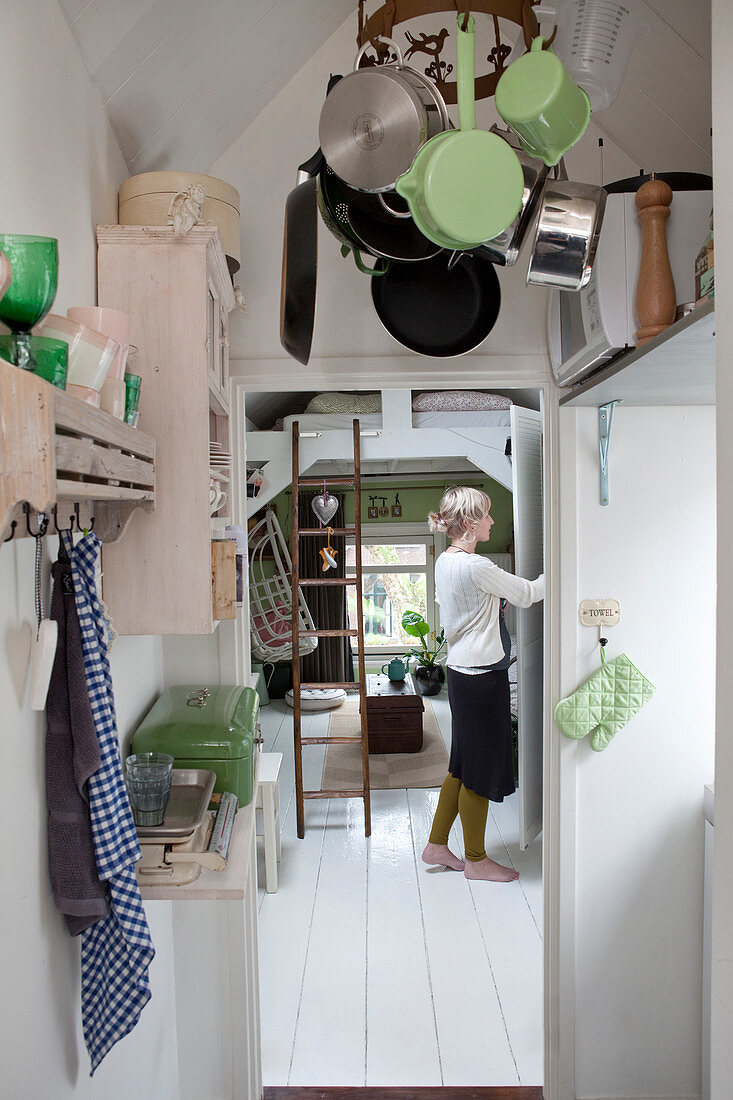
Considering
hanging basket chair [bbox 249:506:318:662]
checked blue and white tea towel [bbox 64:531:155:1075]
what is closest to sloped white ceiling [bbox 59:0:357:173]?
checked blue and white tea towel [bbox 64:531:155:1075]

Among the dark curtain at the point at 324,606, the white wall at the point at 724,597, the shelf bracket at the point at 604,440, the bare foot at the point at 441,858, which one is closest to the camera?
the white wall at the point at 724,597

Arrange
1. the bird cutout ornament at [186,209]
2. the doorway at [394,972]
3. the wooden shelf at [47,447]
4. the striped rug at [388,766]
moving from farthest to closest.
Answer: the striped rug at [388,766] < the doorway at [394,972] < the bird cutout ornament at [186,209] < the wooden shelf at [47,447]

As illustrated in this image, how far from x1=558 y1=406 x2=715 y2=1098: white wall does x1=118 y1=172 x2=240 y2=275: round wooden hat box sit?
1.26m

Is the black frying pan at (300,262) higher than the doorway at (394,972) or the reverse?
higher

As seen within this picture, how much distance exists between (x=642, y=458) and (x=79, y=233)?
4.99 feet

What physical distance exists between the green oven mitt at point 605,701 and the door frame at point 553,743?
57 mm

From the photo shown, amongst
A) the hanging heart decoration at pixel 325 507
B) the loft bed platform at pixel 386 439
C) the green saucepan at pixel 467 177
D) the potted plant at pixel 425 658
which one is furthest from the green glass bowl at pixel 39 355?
the potted plant at pixel 425 658

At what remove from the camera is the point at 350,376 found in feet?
6.86

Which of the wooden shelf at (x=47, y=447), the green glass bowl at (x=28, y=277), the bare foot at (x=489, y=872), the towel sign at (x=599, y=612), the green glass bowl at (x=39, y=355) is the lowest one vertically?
the bare foot at (x=489, y=872)

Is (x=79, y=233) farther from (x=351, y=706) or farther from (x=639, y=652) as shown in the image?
(x=351, y=706)

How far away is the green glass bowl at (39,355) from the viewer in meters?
0.83

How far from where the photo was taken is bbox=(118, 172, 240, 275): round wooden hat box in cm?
160

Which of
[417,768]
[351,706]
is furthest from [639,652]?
[351,706]

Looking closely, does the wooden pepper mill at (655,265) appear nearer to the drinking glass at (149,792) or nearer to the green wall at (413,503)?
the drinking glass at (149,792)
